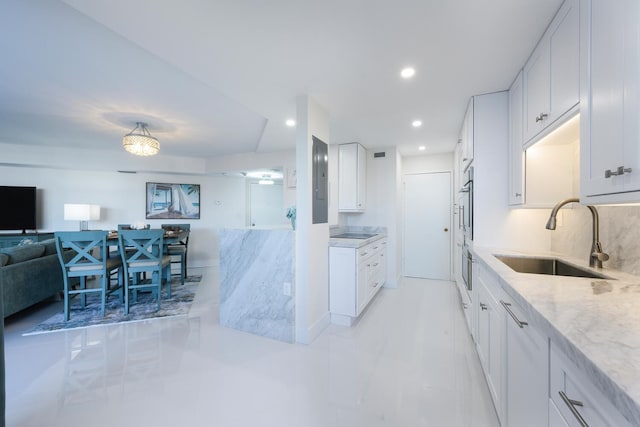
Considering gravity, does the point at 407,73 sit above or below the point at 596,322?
above

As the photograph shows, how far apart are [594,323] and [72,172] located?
7288mm

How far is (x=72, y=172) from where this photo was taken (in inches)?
197

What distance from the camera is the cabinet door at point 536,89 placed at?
1.56 metres

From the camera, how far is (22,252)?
2.98 m

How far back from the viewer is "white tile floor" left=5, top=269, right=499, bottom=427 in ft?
5.03

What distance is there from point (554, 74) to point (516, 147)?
0.68m

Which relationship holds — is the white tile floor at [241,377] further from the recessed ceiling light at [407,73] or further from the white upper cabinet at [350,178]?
the recessed ceiling light at [407,73]

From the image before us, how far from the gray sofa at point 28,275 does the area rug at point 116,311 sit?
1.06 feet

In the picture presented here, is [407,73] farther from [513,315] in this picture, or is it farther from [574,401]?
[574,401]

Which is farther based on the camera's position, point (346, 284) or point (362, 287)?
point (362, 287)

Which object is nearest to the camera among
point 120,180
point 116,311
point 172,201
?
point 116,311

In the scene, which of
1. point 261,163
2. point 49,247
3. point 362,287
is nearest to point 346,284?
point 362,287

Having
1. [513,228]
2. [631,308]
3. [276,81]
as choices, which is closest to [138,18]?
[276,81]

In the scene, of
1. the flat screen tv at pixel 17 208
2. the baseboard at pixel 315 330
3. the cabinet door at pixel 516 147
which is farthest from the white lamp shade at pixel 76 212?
the cabinet door at pixel 516 147
